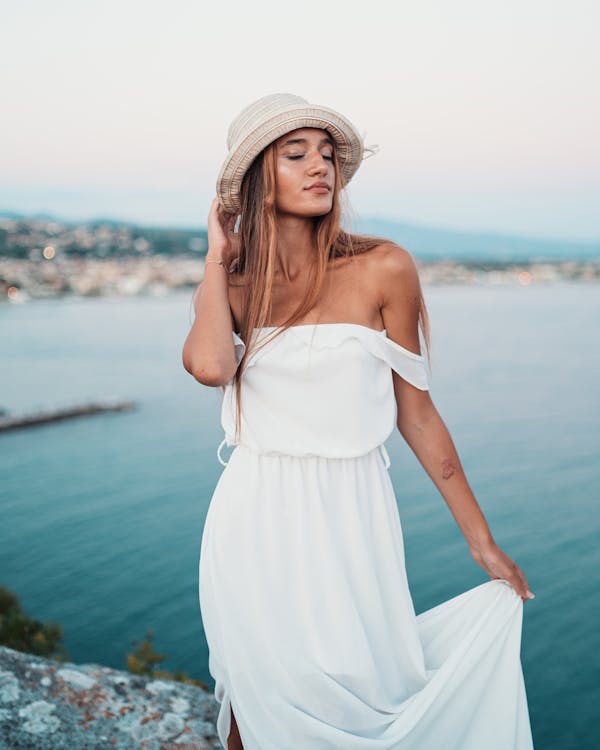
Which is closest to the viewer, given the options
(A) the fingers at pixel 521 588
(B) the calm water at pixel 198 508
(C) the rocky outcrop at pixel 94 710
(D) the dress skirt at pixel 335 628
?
(D) the dress skirt at pixel 335 628

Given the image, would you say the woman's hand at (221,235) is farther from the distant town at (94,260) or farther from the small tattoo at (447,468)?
the distant town at (94,260)

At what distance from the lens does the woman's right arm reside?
1.57m

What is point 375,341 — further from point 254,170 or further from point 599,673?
point 599,673

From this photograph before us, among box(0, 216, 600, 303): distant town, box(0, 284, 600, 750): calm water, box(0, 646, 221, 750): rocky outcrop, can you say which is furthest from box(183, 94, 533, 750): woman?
box(0, 216, 600, 303): distant town

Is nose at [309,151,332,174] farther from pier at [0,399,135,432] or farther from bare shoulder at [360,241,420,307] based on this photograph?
pier at [0,399,135,432]

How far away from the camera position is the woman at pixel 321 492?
5.15 feet

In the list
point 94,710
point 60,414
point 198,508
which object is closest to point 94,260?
point 60,414

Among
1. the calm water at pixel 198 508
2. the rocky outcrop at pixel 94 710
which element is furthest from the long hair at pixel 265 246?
the rocky outcrop at pixel 94 710

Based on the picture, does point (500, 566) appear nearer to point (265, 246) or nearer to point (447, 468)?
point (447, 468)

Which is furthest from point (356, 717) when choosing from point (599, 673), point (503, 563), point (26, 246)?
point (26, 246)

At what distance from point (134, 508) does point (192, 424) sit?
10.4m

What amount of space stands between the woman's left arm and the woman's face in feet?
0.62

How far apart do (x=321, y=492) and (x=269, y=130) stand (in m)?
0.75

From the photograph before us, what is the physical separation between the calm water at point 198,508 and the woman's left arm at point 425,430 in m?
0.52
